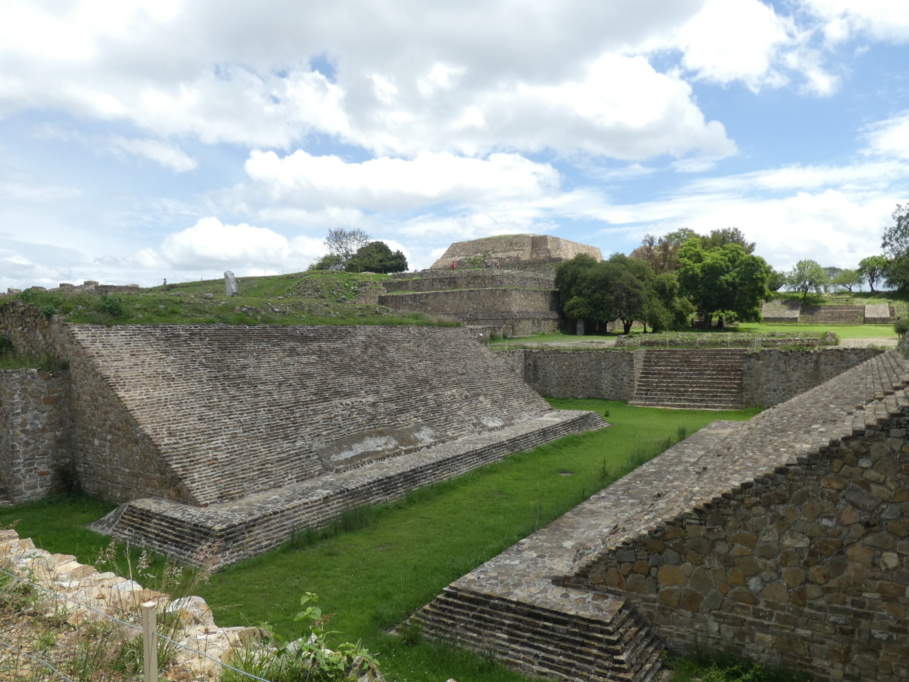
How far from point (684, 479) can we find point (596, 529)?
6.69 feet

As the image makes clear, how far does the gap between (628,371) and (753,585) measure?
18096 millimetres

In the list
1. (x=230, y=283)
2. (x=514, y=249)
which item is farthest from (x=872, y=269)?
(x=230, y=283)

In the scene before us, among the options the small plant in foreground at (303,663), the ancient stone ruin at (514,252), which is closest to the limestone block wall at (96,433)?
the small plant in foreground at (303,663)

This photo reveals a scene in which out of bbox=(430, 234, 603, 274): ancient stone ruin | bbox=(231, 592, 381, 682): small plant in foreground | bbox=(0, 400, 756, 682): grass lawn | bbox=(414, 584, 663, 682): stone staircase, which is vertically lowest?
bbox=(0, 400, 756, 682): grass lawn

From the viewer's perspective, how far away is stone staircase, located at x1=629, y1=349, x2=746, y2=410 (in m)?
21.0

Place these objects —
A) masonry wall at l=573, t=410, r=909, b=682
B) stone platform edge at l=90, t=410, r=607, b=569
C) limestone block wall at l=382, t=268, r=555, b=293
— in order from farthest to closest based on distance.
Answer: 1. limestone block wall at l=382, t=268, r=555, b=293
2. stone platform edge at l=90, t=410, r=607, b=569
3. masonry wall at l=573, t=410, r=909, b=682

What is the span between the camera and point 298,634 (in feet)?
20.2

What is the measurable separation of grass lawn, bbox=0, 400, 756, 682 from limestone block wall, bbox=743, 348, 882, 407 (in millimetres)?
9676

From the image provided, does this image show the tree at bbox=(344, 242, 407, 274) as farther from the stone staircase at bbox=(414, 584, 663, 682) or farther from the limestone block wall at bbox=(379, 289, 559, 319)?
the stone staircase at bbox=(414, 584, 663, 682)

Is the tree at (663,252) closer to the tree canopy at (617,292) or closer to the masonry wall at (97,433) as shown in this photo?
the tree canopy at (617,292)

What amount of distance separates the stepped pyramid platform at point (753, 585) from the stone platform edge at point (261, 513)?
3168 millimetres

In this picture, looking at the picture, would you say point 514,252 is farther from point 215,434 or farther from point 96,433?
point 96,433

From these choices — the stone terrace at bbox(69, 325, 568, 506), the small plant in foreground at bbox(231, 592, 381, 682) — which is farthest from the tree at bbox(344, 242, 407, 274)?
the small plant in foreground at bbox(231, 592, 381, 682)

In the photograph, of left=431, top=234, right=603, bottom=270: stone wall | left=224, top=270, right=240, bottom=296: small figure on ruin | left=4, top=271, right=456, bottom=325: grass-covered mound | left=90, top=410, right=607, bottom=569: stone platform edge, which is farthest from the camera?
left=431, top=234, right=603, bottom=270: stone wall
